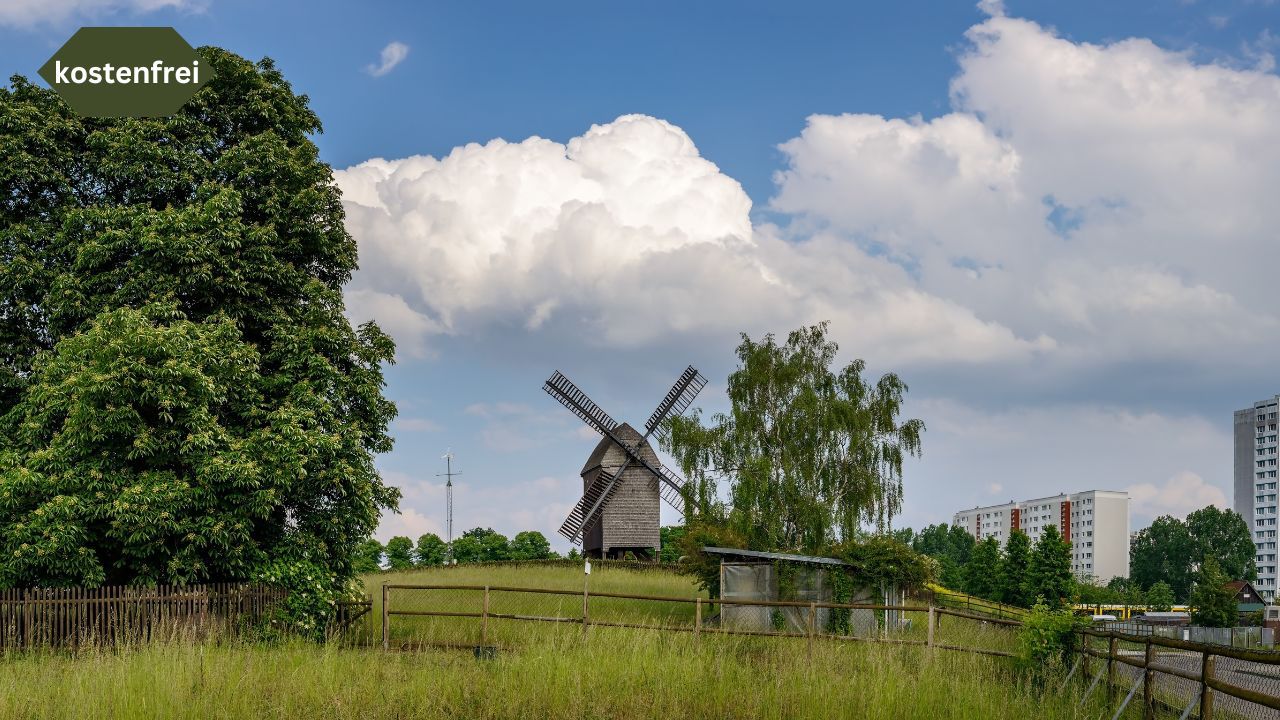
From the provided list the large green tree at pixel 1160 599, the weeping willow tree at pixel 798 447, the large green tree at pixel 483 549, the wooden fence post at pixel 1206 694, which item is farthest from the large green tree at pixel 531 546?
the large green tree at pixel 1160 599

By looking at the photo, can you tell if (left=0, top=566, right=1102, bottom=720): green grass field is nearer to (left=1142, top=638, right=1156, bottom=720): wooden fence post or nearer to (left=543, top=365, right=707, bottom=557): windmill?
(left=1142, top=638, right=1156, bottom=720): wooden fence post

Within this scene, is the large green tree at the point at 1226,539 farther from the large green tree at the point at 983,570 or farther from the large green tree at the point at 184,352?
the large green tree at the point at 184,352

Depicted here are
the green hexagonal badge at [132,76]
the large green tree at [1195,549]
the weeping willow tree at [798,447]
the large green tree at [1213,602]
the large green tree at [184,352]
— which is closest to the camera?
the large green tree at [184,352]

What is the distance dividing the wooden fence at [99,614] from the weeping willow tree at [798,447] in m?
19.1

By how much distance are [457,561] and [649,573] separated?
2253 centimetres

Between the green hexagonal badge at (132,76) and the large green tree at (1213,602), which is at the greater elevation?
the green hexagonal badge at (132,76)

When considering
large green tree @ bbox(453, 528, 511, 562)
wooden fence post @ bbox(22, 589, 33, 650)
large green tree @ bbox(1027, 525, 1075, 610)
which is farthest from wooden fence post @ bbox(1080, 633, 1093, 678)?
large green tree @ bbox(453, 528, 511, 562)

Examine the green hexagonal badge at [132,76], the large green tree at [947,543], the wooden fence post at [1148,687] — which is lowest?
the large green tree at [947,543]

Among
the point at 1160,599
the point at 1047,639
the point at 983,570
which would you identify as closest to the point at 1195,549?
the point at 1160,599

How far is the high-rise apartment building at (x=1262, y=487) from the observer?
13612 centimetres

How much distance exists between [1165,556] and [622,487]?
10327 centimetres

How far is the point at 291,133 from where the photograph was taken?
94.3 ft

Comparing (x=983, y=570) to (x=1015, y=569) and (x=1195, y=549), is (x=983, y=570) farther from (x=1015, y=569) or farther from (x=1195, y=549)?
(x=1195, y=549)

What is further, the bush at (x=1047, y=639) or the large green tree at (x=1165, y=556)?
the large green tree at (x=1165, y=556)
